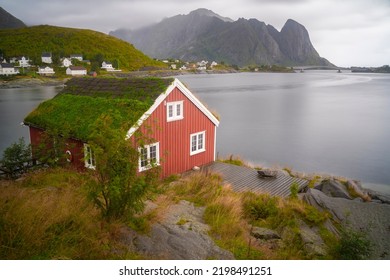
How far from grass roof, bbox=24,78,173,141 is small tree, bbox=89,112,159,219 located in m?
5.30

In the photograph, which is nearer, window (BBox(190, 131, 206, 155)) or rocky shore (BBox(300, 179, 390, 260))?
rocky shore (BBox(300, 179, 390, 260))

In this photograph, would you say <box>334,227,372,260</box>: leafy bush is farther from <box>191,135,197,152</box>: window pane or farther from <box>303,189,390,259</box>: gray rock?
<box>191,135,197,152</box>: window pane

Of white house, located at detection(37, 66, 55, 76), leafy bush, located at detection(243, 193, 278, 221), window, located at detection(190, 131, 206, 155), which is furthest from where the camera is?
white house, located at detection(37, 66, 55, 76)

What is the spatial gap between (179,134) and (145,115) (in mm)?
2544

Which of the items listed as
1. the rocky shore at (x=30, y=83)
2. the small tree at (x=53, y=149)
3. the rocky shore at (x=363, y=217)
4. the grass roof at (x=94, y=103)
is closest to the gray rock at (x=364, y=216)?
the rocky shore at (x=363, y=217)

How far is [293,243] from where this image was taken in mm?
6641

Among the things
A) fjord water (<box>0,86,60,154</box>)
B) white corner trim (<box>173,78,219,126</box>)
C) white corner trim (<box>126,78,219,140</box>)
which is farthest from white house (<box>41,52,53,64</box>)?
white corner trim (<box>126,78,219,140</box>)

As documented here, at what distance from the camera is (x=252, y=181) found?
12.5 meters

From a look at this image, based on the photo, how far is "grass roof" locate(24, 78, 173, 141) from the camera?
11.1 meters

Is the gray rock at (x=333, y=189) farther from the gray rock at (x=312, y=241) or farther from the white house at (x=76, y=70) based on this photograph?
the white house at (x=76, y=70)

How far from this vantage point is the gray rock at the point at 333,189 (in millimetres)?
11678

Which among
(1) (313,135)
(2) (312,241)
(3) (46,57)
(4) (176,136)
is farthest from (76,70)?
(2) (312,241)

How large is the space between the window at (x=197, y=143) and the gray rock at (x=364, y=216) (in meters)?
5.55
